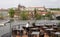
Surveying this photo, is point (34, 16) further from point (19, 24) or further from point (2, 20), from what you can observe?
point (2, 20)

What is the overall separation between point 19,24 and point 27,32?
10.7 inches

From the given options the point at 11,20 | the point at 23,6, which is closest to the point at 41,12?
the point at 23,6

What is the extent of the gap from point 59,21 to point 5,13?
4.15ft

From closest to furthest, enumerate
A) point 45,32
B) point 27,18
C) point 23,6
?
1. point 45,32
2. point 27,18
3. point 23,6

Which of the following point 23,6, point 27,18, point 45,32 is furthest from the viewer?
point 23,6

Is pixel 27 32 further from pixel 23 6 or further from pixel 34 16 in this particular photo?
pixel 23 6

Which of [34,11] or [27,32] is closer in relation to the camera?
[27,32]

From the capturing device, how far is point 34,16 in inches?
162

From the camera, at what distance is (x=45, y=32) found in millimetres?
3836

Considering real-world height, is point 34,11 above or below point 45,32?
above

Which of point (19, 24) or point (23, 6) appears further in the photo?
point (23, 6)

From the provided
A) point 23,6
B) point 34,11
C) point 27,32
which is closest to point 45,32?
point 27,32

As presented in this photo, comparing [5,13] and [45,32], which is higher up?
[5,13]

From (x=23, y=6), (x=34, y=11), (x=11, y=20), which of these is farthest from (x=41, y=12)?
(x=11, y=20)
